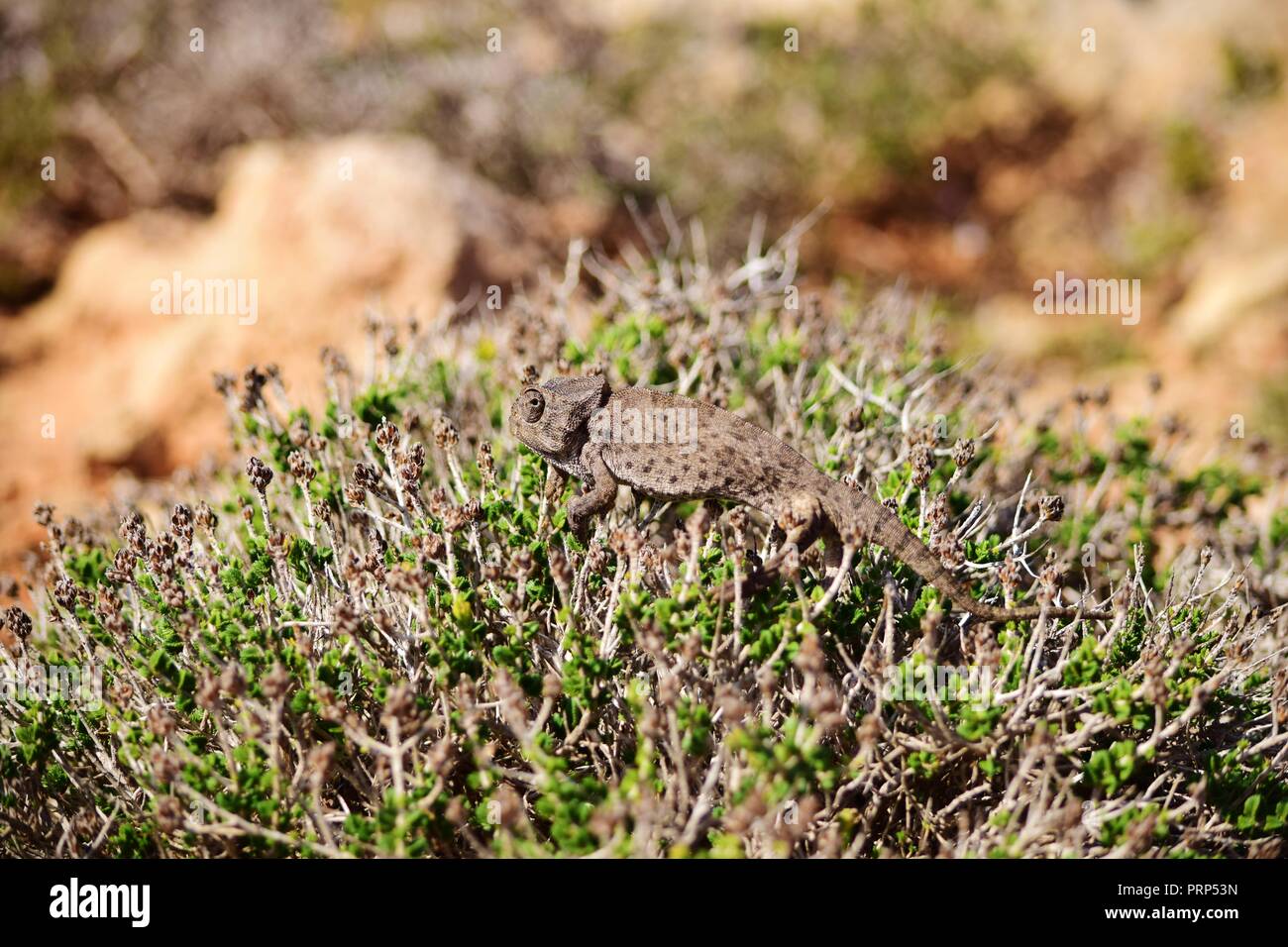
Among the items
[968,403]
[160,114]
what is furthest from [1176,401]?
[160,114]

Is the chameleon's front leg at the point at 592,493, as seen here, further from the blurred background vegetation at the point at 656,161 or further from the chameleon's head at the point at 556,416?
the blurred background vegetation at the point at 656,161

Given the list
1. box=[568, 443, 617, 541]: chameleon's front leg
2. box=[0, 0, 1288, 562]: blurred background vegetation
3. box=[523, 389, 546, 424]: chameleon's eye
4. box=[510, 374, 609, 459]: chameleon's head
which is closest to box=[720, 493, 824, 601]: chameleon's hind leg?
box=[568, 443, 617, 541]: chameleon's front leg

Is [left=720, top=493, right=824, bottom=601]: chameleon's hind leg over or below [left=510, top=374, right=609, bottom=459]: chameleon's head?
below

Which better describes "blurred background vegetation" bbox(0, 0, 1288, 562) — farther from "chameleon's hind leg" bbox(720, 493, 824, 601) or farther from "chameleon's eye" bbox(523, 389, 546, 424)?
"chameleon's hind leg" bbox(720, 493, 824, 601)

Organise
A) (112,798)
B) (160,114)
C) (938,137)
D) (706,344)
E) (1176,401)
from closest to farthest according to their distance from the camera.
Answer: (112,798), (706,344), (1176,401), (160,114), (938,137)
